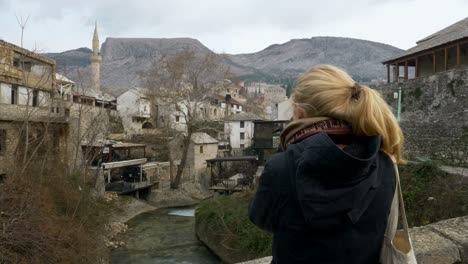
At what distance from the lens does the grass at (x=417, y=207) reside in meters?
8.73

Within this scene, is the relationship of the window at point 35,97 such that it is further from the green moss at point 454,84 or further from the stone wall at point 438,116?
the green moss at point 454,84

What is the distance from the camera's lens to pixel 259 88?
374 ft

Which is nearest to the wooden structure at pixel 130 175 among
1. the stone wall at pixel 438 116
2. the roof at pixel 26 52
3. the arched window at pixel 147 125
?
the roof at pixel 26 52

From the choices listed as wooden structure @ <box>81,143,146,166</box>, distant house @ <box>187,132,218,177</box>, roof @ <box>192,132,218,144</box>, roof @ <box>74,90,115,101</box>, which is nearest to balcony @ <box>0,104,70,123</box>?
wooden structure @ <box>81,143,146,166</box>

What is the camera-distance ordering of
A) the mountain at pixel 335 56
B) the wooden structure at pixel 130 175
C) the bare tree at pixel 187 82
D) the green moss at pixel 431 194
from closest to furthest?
the green moss at pixel 431 194 < the wooden structure at pixel 130 175 < the bare tree at pixel 187 82 < the mountain at pixel 335 56

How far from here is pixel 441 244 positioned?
8.87 ft

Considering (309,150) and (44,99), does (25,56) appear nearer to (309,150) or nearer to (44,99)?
(44,99)

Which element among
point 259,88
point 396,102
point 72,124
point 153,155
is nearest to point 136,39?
point 259,88

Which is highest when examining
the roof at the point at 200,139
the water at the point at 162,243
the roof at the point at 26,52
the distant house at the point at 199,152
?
the roof at the point at 26,52

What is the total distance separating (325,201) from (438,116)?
1417cm

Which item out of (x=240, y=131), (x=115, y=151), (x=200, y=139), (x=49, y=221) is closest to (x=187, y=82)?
(x=200, y=139)

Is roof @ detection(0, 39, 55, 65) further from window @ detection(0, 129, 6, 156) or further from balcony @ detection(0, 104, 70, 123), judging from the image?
window @ detection(0, 129, 6, 156)

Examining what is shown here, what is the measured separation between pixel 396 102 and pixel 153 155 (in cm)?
2588

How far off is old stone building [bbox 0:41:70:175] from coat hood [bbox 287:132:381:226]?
58.3 ft
